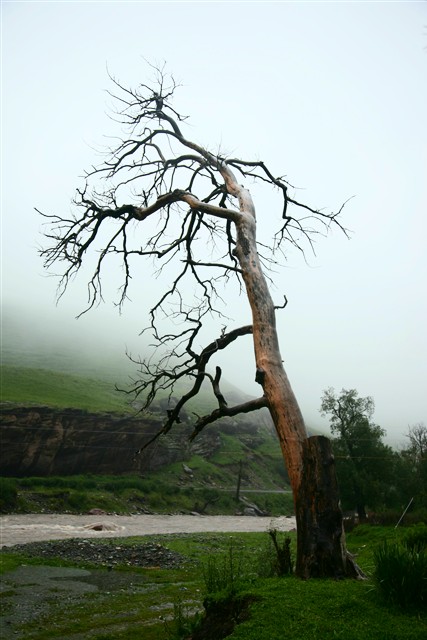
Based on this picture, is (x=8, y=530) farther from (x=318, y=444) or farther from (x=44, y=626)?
(x=318, y=444)

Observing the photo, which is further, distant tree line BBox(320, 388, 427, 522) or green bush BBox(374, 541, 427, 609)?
distant tree line BBox(320, 388, 427, 522)

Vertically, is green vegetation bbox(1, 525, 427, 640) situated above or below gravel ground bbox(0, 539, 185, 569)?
above

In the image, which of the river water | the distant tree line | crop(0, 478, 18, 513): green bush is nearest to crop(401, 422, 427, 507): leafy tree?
the distant tree line

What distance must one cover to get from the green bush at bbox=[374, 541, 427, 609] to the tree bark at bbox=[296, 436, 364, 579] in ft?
1.87

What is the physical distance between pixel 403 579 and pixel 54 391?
232 feet

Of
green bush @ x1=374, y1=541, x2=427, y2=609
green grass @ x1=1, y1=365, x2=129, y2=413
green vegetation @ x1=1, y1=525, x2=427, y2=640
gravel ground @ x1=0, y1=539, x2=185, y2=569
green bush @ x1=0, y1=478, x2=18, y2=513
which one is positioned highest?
green grass @ x1=1, y1=365, x2=129, y2=413

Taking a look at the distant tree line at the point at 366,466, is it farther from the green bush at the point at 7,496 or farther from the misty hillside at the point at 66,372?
the green bush at the point at 7,496

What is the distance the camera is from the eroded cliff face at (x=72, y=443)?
2015 inches

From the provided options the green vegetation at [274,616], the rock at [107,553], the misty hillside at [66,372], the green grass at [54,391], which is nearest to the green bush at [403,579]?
the green vegetation at [274,616]

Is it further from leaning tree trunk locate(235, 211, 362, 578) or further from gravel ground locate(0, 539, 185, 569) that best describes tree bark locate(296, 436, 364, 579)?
gravel ground locate(0, 539, 185, 569)

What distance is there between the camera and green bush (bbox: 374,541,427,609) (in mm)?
4770

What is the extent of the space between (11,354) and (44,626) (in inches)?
4357

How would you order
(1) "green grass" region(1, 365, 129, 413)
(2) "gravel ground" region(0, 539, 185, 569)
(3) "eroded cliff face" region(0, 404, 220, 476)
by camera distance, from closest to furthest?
1. (2) "gravel ground" region(0, 539, 185, 569)
2. (3) "eroded cliff face" region(0, 404, 220, 476)
3. (1) "green grass" region(1, 365, 129, 413)

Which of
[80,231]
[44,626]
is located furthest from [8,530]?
[80,231]
